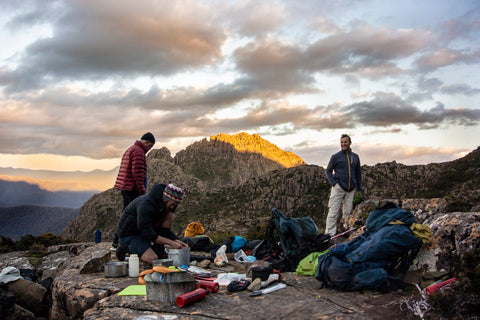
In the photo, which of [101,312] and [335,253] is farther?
[335,253]

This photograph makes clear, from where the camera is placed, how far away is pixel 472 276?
4172 mm

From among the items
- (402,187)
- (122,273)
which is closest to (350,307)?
(122,273)

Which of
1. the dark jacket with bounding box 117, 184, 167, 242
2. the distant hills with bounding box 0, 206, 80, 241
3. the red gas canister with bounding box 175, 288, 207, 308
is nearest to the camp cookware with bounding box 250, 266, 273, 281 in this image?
the red gas canister with bounding box 175, 288, 207, 308

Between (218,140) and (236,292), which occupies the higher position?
(218,140)

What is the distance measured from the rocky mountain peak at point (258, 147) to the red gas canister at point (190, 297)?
393 ft

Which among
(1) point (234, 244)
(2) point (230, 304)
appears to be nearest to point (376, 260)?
(2) point (230, 304)

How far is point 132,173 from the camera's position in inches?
309

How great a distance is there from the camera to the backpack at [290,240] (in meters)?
7.09

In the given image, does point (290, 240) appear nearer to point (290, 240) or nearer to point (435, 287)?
point (290, 240)

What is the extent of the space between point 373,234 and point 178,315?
3.30 m

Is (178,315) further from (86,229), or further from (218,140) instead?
(218,140)

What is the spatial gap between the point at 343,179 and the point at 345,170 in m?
0.24

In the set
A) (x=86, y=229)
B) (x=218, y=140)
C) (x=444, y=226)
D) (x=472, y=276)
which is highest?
(x=218, y=140)

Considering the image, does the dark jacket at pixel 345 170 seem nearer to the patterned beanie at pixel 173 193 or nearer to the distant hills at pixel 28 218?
A: the patterned beanie at pixel 173 193
